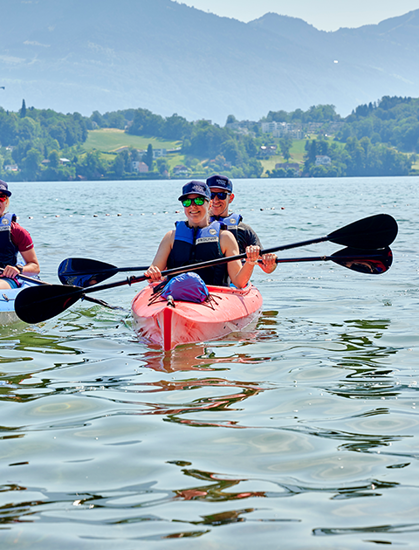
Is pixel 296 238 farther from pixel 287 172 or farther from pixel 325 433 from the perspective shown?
pixel 287 172

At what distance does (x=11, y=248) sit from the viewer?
820cm

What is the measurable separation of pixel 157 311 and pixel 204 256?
1043 mm

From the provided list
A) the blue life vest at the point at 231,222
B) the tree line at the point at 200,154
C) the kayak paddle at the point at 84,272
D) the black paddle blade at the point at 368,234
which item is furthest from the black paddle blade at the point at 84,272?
the tree line at the point at 200,154

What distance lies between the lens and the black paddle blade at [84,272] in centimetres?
836

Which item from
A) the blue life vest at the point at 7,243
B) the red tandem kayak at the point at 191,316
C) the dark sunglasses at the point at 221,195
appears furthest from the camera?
the dark sunglasses at the point at 221,195

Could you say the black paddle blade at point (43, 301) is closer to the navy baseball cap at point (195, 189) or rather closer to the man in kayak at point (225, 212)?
the navy baseball cap at point (195, 189)

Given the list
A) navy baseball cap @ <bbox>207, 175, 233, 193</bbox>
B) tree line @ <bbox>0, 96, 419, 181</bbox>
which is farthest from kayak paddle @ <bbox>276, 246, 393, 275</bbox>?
tree line @ <bbox>0, 96, 419, 181</bbox>

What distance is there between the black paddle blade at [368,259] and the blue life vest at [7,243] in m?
3.96

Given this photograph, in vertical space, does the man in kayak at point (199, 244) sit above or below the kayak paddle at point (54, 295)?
above

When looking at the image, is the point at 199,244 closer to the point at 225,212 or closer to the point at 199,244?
the point at 199,244

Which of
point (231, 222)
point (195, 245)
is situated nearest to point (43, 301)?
point (195, 245)

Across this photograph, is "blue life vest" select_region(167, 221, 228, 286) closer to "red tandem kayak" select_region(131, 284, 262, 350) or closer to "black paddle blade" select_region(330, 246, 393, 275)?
"red tandem kayak" select_region(131, 284, 262, 350)

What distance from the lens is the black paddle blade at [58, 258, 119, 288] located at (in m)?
8.36

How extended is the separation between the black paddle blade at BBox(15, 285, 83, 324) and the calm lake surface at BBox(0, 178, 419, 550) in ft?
1.11
